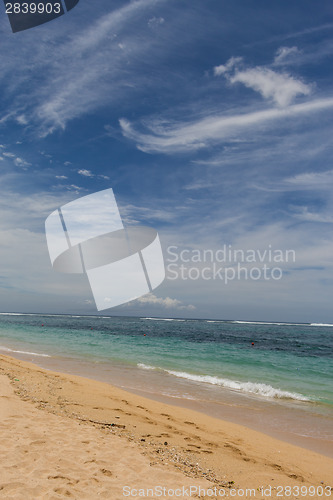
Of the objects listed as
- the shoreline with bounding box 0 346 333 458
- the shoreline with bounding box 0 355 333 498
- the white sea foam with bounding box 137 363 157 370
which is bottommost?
the white sea foam with bounding box 137 363 157 370

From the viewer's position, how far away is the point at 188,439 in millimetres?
6418

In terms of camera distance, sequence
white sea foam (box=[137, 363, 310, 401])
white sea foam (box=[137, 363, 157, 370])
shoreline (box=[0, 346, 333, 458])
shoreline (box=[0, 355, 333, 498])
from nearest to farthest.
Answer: shoreline (box=[0, 355, 333, 498]) → shoreline (box=[0, 346, 333, 458]) → white sea foam (box=[137, 363, 310, 401]) → white sea foam (box=[137, 363, 157, 370])

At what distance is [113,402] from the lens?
8688mm

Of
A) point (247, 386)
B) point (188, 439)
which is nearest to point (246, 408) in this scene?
point (247, 386)

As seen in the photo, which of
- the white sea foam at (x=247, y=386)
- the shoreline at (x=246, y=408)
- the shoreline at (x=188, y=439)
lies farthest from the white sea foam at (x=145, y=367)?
the shoreline at (x=188, y=439)

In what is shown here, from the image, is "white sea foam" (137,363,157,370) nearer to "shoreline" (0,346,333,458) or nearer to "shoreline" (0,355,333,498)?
"shoreline" (0,346,333,458)

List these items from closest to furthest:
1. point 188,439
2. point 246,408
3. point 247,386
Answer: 1. point 188,439
2. point 246,408
3. point 247,386

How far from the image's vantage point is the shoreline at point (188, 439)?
5.11 meters

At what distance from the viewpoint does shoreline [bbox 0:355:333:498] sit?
16.8ft

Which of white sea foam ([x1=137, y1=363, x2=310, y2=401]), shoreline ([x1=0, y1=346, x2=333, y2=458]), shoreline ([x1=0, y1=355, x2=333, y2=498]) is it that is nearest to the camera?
shoreline ([x1=0, y1=355, x2=333, y2=498])

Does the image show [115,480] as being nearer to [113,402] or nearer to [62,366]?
[113,402]

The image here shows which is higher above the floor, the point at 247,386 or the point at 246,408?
the point at 246,408

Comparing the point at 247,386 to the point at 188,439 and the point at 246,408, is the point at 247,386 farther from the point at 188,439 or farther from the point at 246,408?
the point at 188,439

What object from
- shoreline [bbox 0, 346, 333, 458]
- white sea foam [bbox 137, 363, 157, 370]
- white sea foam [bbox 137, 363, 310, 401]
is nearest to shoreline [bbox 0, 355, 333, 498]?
shoreline [bbox 0, 346, 333, 458]
